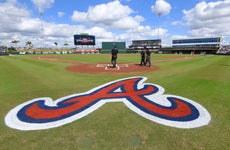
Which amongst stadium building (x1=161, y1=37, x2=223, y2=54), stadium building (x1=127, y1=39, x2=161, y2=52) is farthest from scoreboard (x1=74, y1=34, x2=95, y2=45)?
stadium building (x1=161, y1=37, x2=223, y2=54)

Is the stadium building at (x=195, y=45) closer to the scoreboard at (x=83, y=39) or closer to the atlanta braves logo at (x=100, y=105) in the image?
the scoreboard at (x=83, y=39)

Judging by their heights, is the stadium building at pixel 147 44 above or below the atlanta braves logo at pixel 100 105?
above

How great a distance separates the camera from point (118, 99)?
19.5ft

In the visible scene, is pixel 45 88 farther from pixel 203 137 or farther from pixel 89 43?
pixel 89 43

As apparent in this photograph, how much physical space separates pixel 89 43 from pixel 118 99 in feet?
258

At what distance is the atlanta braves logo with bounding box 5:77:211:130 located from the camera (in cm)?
419

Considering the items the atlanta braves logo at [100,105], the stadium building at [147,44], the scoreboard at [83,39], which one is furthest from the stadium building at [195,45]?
the atlanta braves logo at [100,105]

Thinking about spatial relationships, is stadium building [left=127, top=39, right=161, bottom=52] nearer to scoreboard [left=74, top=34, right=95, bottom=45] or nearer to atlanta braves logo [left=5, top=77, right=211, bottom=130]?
scoreboard [left=74, top=34, right=95, bottom=45]

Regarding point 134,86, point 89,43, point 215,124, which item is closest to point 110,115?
point 215,124

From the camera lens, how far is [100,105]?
538cm

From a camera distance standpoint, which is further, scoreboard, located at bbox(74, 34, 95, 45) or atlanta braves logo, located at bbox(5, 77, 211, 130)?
scoreboard, located at bbox(74, 34, 95, 45)

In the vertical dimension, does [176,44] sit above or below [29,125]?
above

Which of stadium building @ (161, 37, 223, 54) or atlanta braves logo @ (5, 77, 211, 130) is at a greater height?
stadium building @ (161, 37, 223, 54)

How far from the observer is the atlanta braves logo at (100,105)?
419cm
